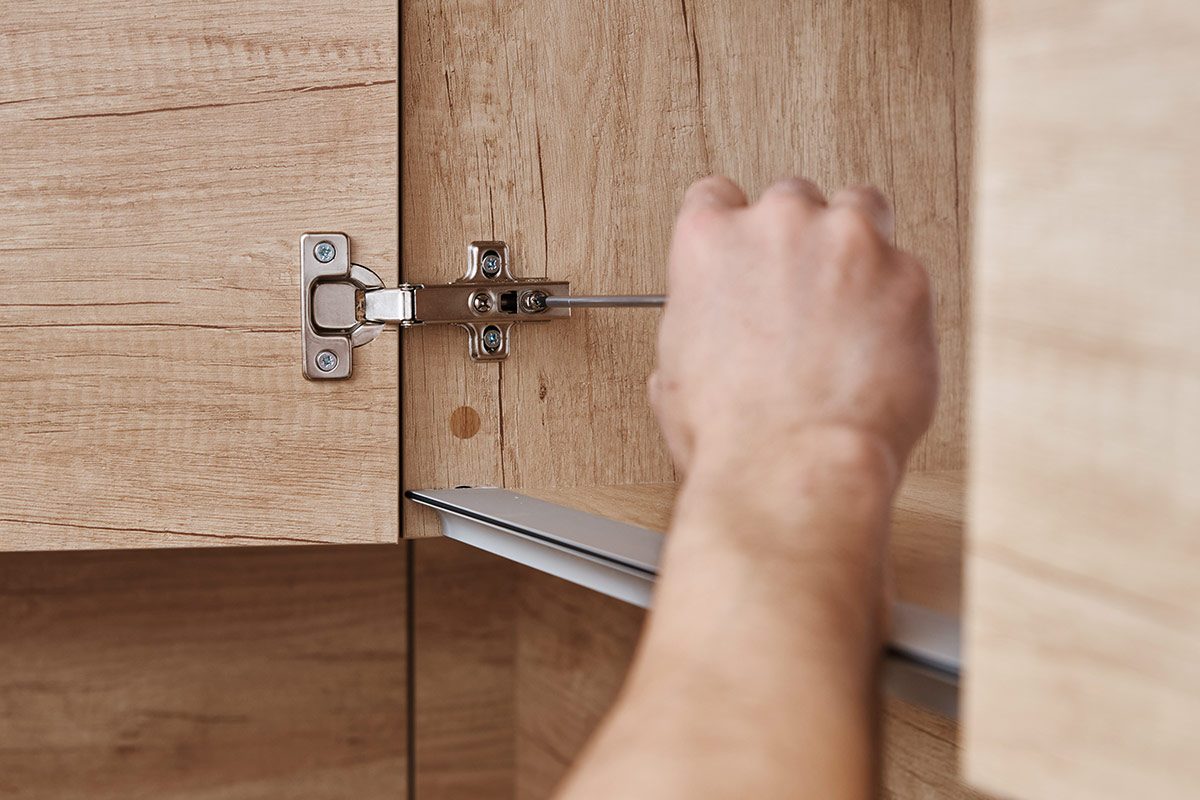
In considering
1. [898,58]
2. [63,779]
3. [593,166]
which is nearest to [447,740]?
[63,779]

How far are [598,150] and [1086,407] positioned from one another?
442 millimetres

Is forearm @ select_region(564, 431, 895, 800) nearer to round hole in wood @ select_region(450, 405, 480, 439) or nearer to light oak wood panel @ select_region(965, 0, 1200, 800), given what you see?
light oak wood panel @ select_region(965, 0, 1200, 800)

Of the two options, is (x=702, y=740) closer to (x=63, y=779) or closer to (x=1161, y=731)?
(x=1161, y=731)

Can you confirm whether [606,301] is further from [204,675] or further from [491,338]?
[204,675]

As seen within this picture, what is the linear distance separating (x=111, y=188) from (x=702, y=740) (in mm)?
477

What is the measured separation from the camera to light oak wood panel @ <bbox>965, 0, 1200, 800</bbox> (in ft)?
0.72

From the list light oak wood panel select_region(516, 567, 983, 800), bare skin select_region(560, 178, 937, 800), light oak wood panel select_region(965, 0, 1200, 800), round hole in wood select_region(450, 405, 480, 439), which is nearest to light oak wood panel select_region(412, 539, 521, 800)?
light oak wood panel select_region(516, 567, 983, 800)

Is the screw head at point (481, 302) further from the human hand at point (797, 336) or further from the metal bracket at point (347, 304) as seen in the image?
the human hand at point (797, 336)

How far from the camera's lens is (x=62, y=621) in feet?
2.95

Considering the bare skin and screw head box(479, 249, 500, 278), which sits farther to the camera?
screw head box(479, 249, 500, 278)

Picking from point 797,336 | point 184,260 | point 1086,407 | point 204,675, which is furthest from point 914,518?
point 204,675

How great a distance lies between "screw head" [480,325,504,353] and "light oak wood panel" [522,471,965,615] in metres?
0.08

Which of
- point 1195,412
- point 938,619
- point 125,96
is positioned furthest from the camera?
point 125,96

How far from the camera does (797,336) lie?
1.22 ft
